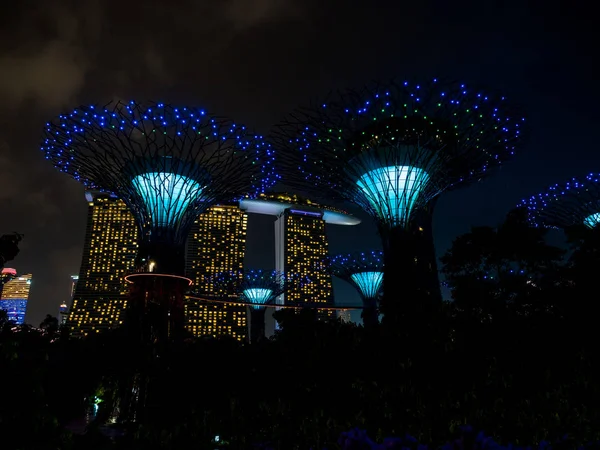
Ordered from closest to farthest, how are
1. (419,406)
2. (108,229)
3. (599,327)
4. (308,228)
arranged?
(419,406) → (599,327) → (108,229) → (308,228)

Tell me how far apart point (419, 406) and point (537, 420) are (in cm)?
238

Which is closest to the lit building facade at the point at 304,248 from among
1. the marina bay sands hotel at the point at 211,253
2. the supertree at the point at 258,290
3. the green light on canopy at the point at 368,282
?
the marina bay sands hotel at the point at 211,253

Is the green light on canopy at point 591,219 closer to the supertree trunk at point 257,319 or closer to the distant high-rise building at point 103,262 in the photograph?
the supertree trunk at point 257,319

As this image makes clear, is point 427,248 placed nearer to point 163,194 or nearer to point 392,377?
point 163,194

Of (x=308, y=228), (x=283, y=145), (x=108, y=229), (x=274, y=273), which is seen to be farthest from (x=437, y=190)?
(x=308, y=228)

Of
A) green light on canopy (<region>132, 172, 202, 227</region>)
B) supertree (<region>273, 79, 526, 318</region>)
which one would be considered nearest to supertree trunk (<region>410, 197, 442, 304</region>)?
supertree (<region>273, 79, 526, 318</region>)

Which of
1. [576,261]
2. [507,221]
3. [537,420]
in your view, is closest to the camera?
[537,420]

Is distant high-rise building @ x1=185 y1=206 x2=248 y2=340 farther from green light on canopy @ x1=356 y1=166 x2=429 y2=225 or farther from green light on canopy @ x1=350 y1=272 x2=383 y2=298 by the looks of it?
green light on canopy @ x1=356 y1=166 x2=429 y2=225

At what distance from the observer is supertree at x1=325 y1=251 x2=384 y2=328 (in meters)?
50.4

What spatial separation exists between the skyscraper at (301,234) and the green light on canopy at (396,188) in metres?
103

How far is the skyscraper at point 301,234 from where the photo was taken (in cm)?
13088

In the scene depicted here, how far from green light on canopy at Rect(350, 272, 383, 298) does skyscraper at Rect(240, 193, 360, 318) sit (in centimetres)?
7761

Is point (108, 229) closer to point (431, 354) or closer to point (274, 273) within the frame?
point (274, 273)

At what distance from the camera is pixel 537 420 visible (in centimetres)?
827
